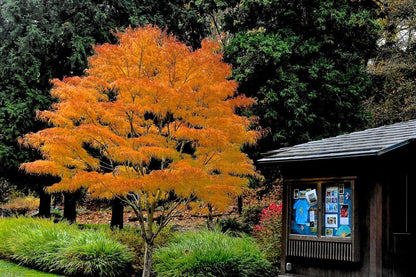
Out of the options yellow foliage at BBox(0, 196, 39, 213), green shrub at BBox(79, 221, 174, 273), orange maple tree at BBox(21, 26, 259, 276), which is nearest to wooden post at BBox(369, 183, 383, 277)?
orange maple tree at BBox(21, 26, 259, 276)

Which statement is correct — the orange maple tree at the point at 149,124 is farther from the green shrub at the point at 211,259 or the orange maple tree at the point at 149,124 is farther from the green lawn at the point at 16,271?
the green lawn at the point at 16,271

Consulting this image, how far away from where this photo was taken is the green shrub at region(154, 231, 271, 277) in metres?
11.5

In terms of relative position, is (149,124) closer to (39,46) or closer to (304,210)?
(304,210)

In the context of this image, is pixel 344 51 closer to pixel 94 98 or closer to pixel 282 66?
pixel 282 66

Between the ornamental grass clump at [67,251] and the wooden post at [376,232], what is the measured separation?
265 inches

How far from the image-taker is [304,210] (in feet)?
34.1

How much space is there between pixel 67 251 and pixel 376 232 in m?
8.12

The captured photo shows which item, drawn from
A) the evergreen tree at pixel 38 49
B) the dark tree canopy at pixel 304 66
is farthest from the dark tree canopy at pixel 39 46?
the dark tree canopy at pixel 304 66

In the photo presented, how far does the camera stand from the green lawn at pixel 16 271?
1218 cm

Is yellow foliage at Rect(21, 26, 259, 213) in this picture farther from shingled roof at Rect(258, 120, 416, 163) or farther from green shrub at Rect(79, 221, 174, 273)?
green shrub at Rect(79, 221, 174, 273)

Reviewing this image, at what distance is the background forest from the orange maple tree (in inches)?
235

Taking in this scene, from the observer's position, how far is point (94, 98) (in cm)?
1178

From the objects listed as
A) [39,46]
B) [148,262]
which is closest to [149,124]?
[148,262]

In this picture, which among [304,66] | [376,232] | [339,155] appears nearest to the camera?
[376,232]
